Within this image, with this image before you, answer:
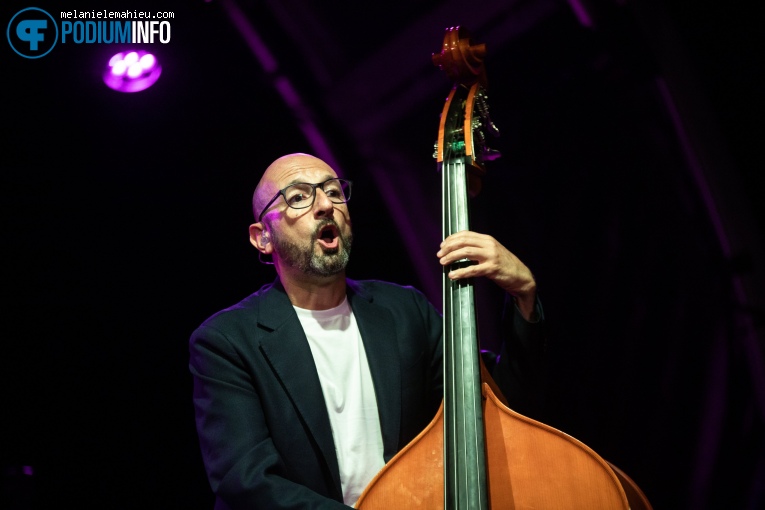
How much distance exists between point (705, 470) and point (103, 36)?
135 inches

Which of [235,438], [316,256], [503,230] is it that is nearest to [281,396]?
[235,438]

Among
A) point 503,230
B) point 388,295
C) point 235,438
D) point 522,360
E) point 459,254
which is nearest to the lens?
point 459,254

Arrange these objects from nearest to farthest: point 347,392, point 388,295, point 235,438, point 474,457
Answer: point 474,457 < point 235,438 < point 347,392 < point 388,295

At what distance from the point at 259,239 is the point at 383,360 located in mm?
702

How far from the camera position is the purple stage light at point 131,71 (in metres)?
3.01

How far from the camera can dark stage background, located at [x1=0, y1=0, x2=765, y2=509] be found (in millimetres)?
2889

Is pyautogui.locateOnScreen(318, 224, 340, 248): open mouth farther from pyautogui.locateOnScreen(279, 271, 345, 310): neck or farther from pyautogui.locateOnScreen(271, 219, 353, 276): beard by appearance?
pyautogui.locateOnScreen(279, 271, 345, 310): neck

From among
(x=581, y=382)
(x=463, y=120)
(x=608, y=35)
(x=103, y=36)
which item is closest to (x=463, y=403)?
(x=463, y=120)

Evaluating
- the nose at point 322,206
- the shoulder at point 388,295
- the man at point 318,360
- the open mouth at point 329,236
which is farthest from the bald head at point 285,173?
the shoulder at point 388,295

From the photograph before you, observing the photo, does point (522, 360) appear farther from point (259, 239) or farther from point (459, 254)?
point (259, 239)

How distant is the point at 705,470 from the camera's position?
2939mm

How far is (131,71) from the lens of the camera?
3023mm

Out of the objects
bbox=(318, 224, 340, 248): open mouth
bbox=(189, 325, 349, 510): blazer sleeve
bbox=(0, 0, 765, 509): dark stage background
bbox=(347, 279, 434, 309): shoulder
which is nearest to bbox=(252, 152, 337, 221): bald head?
bbox=(318, 224, 340, 248): open mouth

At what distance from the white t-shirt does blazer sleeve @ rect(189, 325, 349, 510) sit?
251mm
